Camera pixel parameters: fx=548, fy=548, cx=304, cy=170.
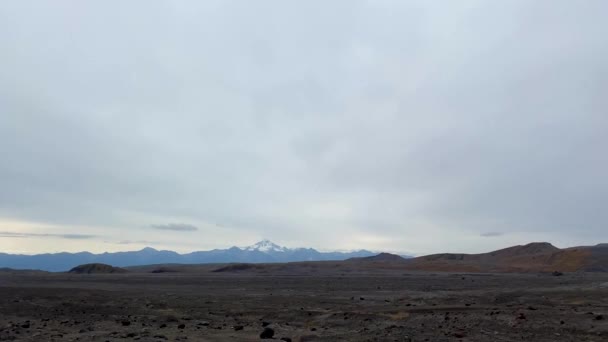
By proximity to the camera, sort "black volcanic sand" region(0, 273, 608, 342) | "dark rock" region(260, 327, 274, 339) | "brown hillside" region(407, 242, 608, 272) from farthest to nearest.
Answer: "brown hillside" region(407, 242, 608, 272), "black volcanic sand" region(0, 273, 608, 342), "dark rock" region(260, 327, 274, 339)

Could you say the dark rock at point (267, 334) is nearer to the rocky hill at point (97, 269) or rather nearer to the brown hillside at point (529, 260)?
the brown hillside at point (529, 260)

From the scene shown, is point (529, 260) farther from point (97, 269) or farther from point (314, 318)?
point (314, 318)

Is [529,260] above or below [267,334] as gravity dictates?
above

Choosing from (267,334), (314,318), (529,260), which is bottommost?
(267,334)

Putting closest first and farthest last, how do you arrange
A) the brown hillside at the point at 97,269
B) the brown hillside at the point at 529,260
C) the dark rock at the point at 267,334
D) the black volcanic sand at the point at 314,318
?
the dark rock at the point at 267,334 < the black volcanic sand at the point at 314,318 < the brown hillside at the point at 529,260 < the brown hillside at the point at 97,269

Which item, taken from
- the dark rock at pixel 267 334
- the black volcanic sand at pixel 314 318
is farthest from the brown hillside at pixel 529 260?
the dark rock at pixel 267 334

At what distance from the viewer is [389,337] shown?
56.7 ft

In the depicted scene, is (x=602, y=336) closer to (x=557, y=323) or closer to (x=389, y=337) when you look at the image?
(x=557, y=323)

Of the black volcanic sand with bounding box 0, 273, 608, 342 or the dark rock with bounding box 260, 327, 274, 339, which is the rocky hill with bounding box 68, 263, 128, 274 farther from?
the dark rock with bounding box 260, 327, 274, 339

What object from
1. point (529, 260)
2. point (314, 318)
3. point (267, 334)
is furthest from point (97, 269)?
point (267, 334)

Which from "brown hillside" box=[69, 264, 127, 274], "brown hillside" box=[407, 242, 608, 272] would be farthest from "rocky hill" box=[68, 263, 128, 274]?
"brown hillside" box=[407, 242, 608, 272]

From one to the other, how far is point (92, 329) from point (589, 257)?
110771 millimetres

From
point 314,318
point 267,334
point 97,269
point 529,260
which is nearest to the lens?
point 267,334

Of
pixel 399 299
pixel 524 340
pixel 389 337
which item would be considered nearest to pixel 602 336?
pixel 524 340
